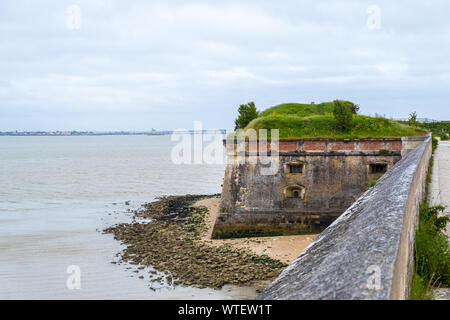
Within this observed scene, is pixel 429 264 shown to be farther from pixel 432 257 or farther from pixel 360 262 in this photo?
pixel 360 262

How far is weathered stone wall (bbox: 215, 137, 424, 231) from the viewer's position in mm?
18688

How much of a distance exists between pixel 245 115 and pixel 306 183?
275 inches

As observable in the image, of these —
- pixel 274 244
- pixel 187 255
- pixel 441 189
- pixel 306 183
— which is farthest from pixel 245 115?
pixel 441 189

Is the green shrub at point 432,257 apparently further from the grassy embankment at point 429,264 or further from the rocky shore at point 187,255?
the rocky shore at point 187,255

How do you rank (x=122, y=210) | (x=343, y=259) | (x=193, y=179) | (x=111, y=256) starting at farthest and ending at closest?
(x=193, y=179), (x=122, y=210), (x=111, y=256), (x=343, y=259)

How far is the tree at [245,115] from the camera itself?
24344mm

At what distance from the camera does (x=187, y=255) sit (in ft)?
52.3

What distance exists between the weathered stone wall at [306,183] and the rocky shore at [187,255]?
219cm

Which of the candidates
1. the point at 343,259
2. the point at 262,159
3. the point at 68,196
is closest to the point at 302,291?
the point at 343,259

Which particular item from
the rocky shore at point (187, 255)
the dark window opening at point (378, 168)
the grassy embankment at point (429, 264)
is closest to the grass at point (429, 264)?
the grassy embankment at point (429, 264)

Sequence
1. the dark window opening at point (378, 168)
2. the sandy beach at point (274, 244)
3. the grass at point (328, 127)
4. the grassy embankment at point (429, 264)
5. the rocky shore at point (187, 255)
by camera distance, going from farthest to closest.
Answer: the grass at point (328, 127) < the dark window opening at point (378, 168) < the sandy beach at point (274, 244) < the rocky shore at point (187, 255) < the grassy embankment at point (429, 264)

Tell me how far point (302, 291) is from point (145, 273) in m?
12.2
